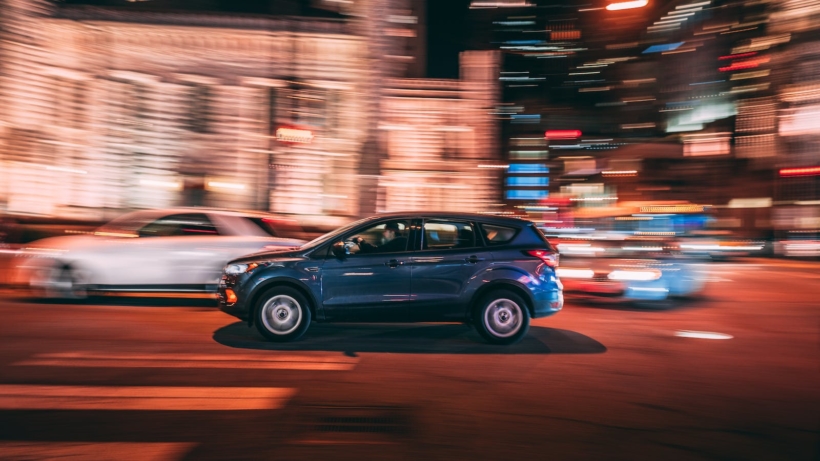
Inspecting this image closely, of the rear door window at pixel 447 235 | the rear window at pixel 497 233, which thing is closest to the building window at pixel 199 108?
the rear door window at pixel 447 235

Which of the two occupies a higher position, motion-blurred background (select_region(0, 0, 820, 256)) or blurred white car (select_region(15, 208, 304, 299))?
motion-blurred background (select_region(0, 0, 820, 256))

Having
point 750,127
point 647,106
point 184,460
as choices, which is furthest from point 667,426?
point 647,106

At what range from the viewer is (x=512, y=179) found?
8369 cm

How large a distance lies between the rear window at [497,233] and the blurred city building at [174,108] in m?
21.4

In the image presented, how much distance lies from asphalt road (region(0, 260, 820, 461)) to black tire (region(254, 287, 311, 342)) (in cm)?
26

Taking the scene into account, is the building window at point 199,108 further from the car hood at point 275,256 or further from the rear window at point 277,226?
the car hood at point 275,256

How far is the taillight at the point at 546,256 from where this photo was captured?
324 inches

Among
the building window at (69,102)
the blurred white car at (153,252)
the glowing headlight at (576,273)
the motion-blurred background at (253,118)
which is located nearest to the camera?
the blurred white car at (153,252)

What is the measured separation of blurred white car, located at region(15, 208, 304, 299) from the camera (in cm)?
1033

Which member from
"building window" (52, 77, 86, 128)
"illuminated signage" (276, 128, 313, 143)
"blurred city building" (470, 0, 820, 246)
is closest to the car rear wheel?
"illuminated signage" (276, 128, 313, 143)

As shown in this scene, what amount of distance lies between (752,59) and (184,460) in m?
86.0

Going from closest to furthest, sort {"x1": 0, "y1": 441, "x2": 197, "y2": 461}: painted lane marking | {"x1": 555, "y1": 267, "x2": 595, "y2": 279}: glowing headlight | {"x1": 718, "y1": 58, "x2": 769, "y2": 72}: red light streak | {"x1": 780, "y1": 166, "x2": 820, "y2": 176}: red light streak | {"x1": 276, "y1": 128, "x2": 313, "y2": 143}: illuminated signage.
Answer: {"x1": 0, "y1": 441, "x2": 197, "y2": 461}: painted lane marking → {"x1": 555, "y1": 267, "x2": 595, "y2": 279}: glowing headlight → {"x1": 276, "y1": 128, "x2": 313, "y2": 143}: illuminated signage → {"x1": 780, "y1": 166, "x2": 820, "y2": 176}: red light streak → {"x1": 718, "y1": 58, "x2": 769, "y2": 72}: red light streak

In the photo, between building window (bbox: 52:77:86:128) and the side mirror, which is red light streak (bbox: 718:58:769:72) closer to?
building window (bbox: 52:77:86:128)

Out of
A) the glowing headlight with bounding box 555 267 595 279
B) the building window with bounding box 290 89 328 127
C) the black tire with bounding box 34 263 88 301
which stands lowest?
the black tire with bounding box 34 263 88 301
